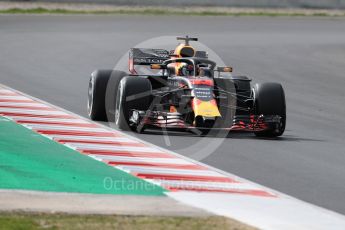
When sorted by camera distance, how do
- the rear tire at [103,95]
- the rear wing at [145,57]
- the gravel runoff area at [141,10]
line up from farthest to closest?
1. the gravel runoff area at [141,10]
2. the rear wing at [145,57]
3. the rear tire at [103,95]

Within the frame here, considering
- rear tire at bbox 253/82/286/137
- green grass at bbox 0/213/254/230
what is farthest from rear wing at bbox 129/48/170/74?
green grass at bbox 0/213/254/230

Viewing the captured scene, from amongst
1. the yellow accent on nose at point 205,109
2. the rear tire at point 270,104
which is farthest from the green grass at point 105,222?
the rear tire at point 270,104

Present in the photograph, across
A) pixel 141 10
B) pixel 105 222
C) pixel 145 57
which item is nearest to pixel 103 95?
pixel 145 57

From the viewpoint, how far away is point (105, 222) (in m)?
8.90

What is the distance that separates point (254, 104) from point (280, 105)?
429 mm

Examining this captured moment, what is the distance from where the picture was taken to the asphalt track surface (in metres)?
13.0

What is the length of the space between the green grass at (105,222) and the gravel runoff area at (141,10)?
1271 inches

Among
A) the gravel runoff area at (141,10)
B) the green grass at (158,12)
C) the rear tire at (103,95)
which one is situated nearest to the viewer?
the rear tire at (103,95)

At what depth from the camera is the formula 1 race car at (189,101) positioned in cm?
1544

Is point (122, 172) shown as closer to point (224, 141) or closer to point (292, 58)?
point (224, 141)

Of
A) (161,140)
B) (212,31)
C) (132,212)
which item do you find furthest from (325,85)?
(132,212)

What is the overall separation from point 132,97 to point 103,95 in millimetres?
1640

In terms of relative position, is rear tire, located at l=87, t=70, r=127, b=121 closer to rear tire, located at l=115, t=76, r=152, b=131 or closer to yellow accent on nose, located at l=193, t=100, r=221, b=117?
rear tire, located at l=115, t=76, r=152, b=131

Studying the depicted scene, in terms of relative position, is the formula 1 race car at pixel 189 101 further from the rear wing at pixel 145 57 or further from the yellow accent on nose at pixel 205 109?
the rear wing at pixel 145 57
